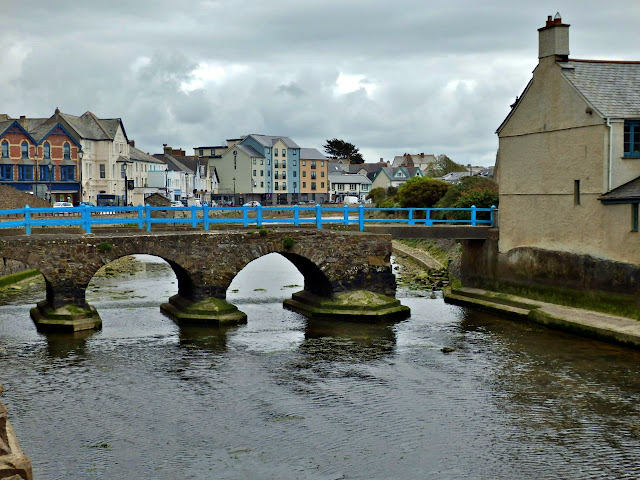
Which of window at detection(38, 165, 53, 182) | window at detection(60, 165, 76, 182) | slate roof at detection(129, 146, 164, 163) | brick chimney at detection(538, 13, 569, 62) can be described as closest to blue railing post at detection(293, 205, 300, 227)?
brick chimney at detection(538, 13, 569, 62)

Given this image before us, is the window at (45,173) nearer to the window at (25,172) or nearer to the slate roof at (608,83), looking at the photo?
the window at (25,172)

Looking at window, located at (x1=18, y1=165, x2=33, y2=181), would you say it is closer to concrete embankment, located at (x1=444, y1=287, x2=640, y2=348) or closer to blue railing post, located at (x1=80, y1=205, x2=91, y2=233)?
blue railing post, located at (x1=80, y1=205, x2=91, y2=233)

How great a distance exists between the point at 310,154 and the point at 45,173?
61.2m

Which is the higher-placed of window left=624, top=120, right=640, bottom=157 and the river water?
window left=624, top=120, right=640, bottom=157

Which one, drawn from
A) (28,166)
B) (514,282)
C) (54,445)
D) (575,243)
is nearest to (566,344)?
(575,243)

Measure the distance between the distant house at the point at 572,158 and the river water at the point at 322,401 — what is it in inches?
182

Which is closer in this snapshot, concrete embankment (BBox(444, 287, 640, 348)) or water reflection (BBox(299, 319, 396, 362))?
water reflection (BBox(299, 319, 396, 362))

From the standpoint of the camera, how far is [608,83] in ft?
104

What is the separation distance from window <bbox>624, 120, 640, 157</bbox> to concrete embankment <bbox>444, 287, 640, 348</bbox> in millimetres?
6588

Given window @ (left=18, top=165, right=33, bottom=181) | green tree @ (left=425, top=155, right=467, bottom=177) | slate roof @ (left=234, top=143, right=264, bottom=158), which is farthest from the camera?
slate roof @ (left=234, top=143, right=264, bottom=158)

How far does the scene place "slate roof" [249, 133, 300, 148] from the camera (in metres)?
125

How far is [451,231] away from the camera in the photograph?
36.1m

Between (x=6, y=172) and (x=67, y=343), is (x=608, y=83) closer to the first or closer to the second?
(x=67, y=343)

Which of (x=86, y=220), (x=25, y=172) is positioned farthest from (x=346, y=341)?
(x=25, y=172)
